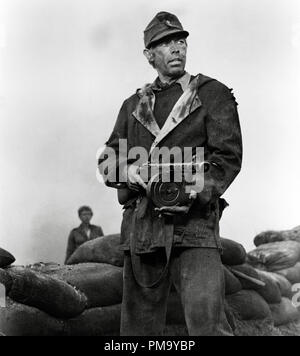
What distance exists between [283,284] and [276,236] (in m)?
0.82

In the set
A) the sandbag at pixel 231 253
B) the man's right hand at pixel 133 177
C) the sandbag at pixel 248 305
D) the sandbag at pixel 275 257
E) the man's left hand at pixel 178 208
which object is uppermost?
the man's right hand at pixel 133 177

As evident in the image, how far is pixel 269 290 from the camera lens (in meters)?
5.10

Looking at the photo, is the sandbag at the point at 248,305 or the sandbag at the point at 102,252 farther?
the sandbag at the point at 248,305

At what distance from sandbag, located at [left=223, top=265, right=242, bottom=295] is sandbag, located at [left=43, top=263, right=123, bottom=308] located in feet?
2.51

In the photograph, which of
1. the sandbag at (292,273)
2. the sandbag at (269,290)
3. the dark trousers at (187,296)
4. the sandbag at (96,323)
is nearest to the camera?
the dark trousers at (187,296)

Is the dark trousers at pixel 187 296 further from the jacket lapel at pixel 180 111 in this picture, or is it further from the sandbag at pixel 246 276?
the sandbag at pixel 246 276

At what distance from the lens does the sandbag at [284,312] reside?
5133 millimetres

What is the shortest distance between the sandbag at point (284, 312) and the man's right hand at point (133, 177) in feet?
9.28

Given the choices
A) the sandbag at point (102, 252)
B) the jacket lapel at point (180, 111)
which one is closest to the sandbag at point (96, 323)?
the sandbag at point (102, 252)

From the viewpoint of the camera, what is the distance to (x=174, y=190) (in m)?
2.46

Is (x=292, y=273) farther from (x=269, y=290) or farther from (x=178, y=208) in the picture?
(x=178, y=208)

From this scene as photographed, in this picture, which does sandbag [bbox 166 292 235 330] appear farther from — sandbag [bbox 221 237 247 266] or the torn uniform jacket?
the torn uniform jacket

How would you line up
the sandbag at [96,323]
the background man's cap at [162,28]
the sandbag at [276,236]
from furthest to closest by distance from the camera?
the sandbag at [276,236] < the sandbag at [96,323] < the background man's cap at [162,28]
